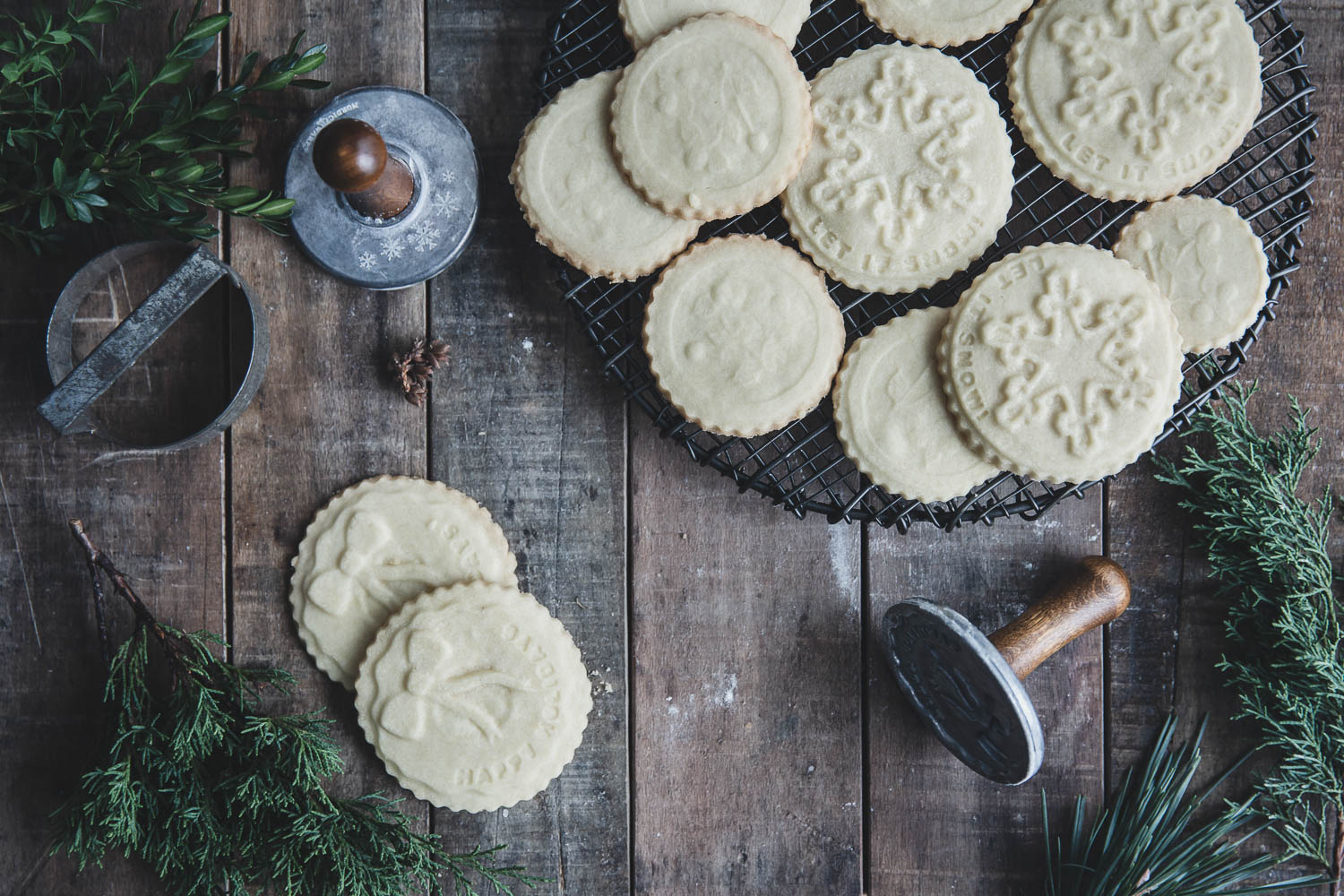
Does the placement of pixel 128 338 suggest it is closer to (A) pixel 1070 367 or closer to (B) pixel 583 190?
(B) pixel 583 190

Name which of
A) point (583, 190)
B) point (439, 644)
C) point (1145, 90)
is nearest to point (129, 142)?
point (583, 190)

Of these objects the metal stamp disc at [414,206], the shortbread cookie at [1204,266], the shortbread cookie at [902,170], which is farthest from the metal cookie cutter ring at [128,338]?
the shortbread cookie at [1204,266]

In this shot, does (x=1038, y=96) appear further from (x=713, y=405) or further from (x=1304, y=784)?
(x=1304, y=784)

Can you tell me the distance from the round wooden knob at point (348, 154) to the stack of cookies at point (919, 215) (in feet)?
1.10

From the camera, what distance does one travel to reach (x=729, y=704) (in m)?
2.34

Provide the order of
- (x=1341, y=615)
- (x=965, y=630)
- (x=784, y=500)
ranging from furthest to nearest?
(x=1341, y=615), (x=784, y=500), (x=965, y=630)

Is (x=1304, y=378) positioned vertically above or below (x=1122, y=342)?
below

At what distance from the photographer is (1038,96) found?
2.09 m

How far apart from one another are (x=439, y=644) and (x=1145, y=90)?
2.05 metres

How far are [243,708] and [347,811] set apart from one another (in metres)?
0.35

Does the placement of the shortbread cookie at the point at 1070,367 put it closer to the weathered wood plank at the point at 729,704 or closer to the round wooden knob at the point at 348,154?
the weathered wood plank at the point at 729,704

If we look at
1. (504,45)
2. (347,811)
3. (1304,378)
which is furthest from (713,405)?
(1304,378)

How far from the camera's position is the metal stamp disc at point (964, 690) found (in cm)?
196

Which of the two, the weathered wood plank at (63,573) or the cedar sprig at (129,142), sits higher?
the cedar sprig at (129,142)
